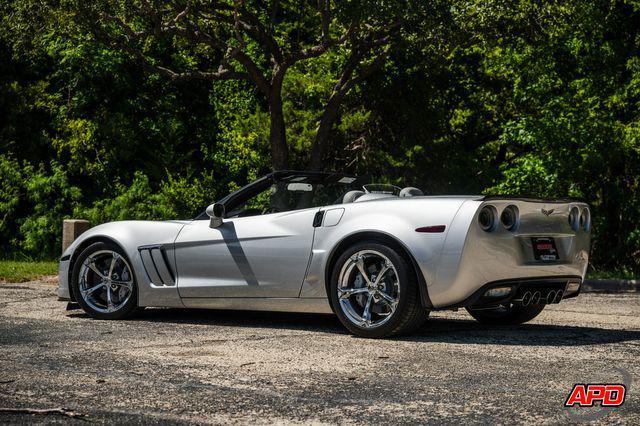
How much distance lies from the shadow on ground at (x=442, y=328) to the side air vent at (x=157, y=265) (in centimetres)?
36

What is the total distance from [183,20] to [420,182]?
230 inches

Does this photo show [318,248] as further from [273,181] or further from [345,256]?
[273,181]

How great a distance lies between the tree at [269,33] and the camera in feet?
52.2

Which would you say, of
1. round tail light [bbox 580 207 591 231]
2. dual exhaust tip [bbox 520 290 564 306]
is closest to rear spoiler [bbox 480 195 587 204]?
round tail light [bbox 580 207 591 231]

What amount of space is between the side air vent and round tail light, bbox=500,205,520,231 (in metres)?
2.89

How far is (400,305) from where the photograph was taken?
694cm

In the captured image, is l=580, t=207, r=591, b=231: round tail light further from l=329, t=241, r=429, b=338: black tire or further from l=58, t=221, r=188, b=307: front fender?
l=58, t=221, r=188, b=307: front fender

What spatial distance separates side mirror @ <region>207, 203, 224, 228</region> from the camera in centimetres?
807

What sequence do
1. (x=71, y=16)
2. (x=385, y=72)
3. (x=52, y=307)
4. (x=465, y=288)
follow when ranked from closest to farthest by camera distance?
(x=465, y=288) < (x=52, y=307) < (x=71, y=16) < (x=385, y=72)

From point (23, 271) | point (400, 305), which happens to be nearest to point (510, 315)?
point (400, 305)

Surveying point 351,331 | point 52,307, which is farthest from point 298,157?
point 351,331

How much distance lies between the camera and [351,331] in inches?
284

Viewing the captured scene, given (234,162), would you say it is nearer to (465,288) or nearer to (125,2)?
(125,2)

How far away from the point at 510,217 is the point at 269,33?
11.2m
